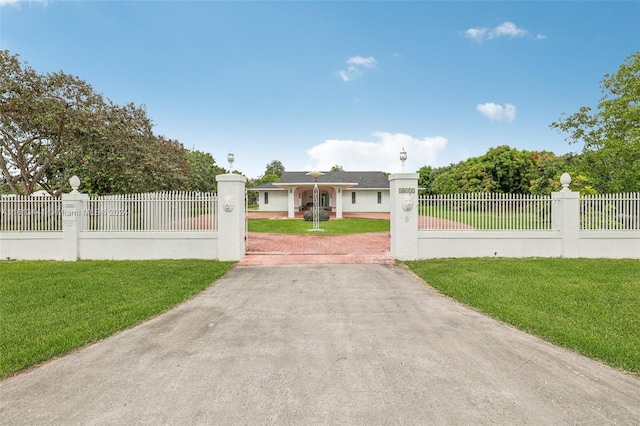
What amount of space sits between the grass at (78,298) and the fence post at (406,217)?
517 cm

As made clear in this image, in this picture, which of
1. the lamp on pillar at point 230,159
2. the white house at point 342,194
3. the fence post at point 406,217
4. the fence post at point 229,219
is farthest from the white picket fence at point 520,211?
the white house at point 342,194

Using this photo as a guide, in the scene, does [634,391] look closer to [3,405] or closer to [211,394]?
[211,394]

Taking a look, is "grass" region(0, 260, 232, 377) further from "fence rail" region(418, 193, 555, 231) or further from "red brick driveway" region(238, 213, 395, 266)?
"fence rail" region(418, 193, 555, 231)

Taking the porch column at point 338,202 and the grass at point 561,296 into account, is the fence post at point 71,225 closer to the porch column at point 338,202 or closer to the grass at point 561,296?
the grass at point 561,296

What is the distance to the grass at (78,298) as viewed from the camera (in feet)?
12.5

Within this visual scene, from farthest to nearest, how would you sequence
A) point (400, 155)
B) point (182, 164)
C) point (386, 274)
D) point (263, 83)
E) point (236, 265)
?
1. point (182, 164)
2. point (263, 83)
3. point (400, 155)
4. point (236, 265)
5. point (386, 274)

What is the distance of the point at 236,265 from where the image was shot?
8.62 meters

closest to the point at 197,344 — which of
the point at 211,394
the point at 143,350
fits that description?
the point at 143,350

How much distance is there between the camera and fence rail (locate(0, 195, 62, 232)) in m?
9.34

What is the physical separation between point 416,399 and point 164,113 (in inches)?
913

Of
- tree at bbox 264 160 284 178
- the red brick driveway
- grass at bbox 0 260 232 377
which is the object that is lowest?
grass at bbox 0 260 232 377

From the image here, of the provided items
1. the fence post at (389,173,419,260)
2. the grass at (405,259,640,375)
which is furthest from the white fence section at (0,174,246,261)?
the grass at (405,259,640,375)

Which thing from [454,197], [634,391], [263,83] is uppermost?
[263,83]

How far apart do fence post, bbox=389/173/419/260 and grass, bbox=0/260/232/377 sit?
5168 millimetres
